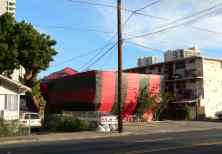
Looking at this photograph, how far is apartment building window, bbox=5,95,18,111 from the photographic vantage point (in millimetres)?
37375

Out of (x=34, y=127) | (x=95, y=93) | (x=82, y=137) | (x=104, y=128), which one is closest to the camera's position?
(x=82, y=137)

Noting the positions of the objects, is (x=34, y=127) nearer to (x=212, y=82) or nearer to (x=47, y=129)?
(x=47, y=129)

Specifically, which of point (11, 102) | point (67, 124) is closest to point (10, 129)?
point (67, 124)

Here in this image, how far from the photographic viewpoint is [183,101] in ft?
187

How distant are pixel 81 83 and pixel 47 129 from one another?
57.2 ft

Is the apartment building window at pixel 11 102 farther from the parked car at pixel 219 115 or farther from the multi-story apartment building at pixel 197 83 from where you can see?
the parked car at pixel 219 115

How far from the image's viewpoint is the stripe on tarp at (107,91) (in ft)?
172

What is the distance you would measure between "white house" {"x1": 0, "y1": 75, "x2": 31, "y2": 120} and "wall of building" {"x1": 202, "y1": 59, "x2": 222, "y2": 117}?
25.3m

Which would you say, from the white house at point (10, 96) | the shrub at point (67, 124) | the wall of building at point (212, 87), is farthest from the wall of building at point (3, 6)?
the wall of building at point (212, 87)

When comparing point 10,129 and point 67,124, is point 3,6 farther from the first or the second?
point 10,129

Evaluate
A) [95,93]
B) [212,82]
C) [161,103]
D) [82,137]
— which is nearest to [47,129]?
[82,137]

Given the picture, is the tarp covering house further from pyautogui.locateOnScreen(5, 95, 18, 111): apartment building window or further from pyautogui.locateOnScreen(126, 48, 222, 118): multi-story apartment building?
pyautogui.locateOnScreen(5, 95, 18, 111): apartment building window

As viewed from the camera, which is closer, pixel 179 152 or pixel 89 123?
pixel 179 152

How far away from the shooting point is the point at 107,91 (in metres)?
52.8
